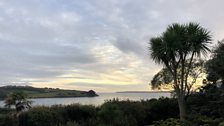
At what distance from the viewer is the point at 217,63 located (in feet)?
92.6

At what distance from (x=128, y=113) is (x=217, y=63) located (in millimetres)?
7271

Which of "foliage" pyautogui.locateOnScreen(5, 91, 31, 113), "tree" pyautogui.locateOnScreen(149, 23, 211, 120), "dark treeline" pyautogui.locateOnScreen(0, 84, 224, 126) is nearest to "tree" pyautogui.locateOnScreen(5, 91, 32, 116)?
"foliage" pyautogui.locateOnScreen(5, 91, 31, 113)

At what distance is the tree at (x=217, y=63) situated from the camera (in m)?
28.0

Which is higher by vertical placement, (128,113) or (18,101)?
(18,101)

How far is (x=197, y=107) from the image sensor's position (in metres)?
29.3

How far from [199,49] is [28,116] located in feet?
40.1

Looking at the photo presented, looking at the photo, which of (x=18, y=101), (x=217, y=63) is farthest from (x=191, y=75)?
(x=18, y=101)

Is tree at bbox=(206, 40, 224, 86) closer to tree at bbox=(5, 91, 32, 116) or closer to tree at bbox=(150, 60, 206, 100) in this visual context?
tree at bbox=(150, 60, 206, 100)

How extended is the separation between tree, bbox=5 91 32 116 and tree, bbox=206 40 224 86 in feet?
43.3

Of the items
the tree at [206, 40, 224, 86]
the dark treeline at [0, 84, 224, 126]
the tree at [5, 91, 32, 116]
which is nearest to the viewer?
the dark treeline at [0, 84, 224, 126]

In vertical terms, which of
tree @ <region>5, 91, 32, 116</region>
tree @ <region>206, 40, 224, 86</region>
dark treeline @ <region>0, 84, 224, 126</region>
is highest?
tree @ <region>206, 40, 224, 86</region>

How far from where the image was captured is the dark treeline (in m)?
23.4

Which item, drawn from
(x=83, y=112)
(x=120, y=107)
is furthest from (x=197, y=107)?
(x=83, y=112)

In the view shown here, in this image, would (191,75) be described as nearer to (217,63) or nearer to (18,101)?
(217,63)
